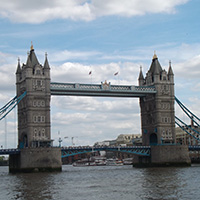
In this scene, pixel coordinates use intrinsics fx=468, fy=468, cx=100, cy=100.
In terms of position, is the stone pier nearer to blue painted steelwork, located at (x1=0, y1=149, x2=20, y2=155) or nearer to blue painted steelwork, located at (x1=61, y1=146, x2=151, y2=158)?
blue painted steelwork, located at (x1=0, y1=149, x2=20, y2=155)

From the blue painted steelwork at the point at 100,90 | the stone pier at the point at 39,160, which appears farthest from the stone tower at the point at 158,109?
the stone pier at the point at 39,160

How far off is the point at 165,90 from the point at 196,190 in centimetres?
6664

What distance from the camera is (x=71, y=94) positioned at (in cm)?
11225

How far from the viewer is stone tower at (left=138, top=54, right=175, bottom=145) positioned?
122 m

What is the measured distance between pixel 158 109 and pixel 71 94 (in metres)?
24.1

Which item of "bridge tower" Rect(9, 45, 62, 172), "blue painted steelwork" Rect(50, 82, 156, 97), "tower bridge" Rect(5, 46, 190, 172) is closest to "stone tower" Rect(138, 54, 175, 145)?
"tower bridge" Rect(5, 46, 190, 172)

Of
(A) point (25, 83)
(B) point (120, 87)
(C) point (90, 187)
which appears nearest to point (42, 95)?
(A) point (25, 83)

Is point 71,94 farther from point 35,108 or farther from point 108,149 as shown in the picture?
point 108,149

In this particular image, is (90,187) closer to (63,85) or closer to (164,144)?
(63,85)

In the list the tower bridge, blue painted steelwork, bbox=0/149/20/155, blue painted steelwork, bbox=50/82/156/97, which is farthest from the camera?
blue painted steelwork, bbox=50/82/156/97

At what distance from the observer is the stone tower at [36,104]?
106688 mm

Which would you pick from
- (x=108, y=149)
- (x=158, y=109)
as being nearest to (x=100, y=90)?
(x=108, y=149)

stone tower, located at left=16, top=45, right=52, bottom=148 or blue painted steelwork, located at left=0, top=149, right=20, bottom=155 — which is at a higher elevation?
stone tower, located at left=16, top=45, right=52, bottom=148

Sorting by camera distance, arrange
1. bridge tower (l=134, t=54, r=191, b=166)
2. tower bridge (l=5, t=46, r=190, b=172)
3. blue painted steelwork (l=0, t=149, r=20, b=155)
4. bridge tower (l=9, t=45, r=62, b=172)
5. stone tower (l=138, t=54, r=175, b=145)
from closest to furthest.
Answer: blue painted steelwork (l=0, t=149, r=20, b=155) < tower bridge (l=5, t=46, r=190, b=172) < bridge tower (l=9, t=45, r=62, b=172) < bridge tower (l=134, t=54, r=191, b=166) < stone tower (l=138, t=54, r=175, b=145)
